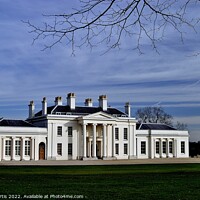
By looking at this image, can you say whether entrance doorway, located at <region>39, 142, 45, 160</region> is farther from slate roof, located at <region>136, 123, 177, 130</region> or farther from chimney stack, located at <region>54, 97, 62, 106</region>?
slate roof, located at <region>136, 123, 177, 130</region>

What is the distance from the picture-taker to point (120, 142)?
60.0 meters

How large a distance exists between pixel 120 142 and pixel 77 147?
21.8 ft

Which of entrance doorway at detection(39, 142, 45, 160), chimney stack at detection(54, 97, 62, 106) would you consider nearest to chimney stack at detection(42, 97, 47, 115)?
chimney stack at detection(54, 97, 62, 106)

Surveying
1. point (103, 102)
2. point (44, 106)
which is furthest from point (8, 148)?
point (103, 102)

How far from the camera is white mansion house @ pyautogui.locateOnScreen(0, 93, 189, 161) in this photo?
5291 cm

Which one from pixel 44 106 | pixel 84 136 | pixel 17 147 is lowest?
pixel 17 147

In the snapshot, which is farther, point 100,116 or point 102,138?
point 102,138

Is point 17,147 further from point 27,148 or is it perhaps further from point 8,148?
point 27,148

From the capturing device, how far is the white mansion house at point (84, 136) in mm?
52906

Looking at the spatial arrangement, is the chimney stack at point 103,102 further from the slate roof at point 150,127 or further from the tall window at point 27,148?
the tall window at point 27,148

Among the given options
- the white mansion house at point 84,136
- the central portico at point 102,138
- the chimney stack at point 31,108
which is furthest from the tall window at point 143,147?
the chimney stack at point 31,108

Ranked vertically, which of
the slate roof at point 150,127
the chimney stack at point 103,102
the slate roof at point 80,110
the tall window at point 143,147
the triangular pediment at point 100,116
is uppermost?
the chimney stack at point 103,102

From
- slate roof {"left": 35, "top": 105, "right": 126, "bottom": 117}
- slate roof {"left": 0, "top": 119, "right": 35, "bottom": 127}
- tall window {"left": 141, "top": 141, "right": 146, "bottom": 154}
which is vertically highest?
slate roof {"left": 35, "top": 105, "right": 126, "bottom": 117}

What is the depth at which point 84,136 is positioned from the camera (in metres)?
55.9
